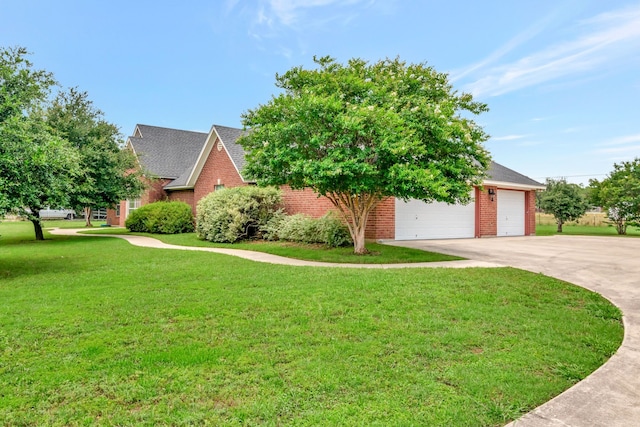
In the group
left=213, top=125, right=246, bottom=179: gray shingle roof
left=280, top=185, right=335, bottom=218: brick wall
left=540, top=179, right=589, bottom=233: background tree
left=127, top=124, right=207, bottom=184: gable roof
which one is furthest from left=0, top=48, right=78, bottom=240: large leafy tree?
left=540, top=179, right=589, bottom=233: background tree

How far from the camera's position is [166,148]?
1111 inches

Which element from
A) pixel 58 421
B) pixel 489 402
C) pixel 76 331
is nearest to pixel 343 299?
pixel 489 402

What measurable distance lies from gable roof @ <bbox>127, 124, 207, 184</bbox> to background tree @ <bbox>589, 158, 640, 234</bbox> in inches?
1019

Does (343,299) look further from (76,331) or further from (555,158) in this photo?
(555,158)

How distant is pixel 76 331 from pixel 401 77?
9.28m

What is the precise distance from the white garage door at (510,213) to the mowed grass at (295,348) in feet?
40.6

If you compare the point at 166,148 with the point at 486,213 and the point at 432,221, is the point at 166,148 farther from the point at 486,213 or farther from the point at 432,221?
the point at 486,213

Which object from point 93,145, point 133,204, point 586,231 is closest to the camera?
point 93,145

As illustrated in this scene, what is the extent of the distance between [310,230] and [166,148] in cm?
1894

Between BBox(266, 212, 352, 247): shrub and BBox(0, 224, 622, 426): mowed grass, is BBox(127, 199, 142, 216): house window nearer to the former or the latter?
BBox(266, 212, 352, 247): shrub

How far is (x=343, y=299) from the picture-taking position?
A: 18.9 feet

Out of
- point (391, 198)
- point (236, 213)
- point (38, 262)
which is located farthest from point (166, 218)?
point (391, 198)

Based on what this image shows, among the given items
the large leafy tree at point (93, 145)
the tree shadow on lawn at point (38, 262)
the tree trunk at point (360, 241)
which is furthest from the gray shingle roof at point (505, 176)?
the large leafy tree at point (93, 145)

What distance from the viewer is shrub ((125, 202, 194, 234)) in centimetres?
1975
